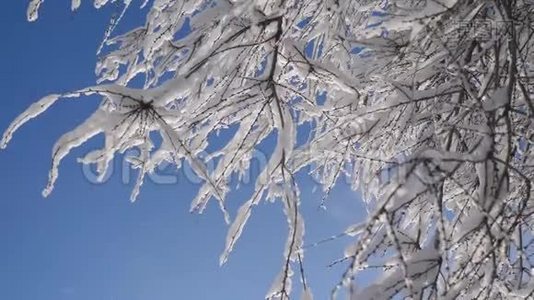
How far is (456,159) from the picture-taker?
125 centimetres

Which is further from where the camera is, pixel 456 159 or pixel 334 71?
pixel 334 71

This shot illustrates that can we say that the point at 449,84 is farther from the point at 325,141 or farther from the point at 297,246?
the point at 297,246

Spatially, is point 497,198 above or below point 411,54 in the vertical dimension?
below

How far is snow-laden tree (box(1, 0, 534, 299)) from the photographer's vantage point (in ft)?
4.90

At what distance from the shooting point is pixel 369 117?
254 centimetres

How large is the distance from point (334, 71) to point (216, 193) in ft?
1.79

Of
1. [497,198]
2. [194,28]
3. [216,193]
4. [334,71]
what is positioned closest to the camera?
[497,198]

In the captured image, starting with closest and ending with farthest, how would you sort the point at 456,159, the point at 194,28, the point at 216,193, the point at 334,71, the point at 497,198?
the point at 456,159 < the point at 497,198 < the point at 216,193 < the point at 334,71 < the point at 194,28

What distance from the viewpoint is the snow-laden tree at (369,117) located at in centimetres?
149

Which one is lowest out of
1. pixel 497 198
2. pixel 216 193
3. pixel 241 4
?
pixel 497 198

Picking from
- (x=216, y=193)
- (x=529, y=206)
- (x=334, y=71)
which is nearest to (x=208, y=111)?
(x=216, y=193)
